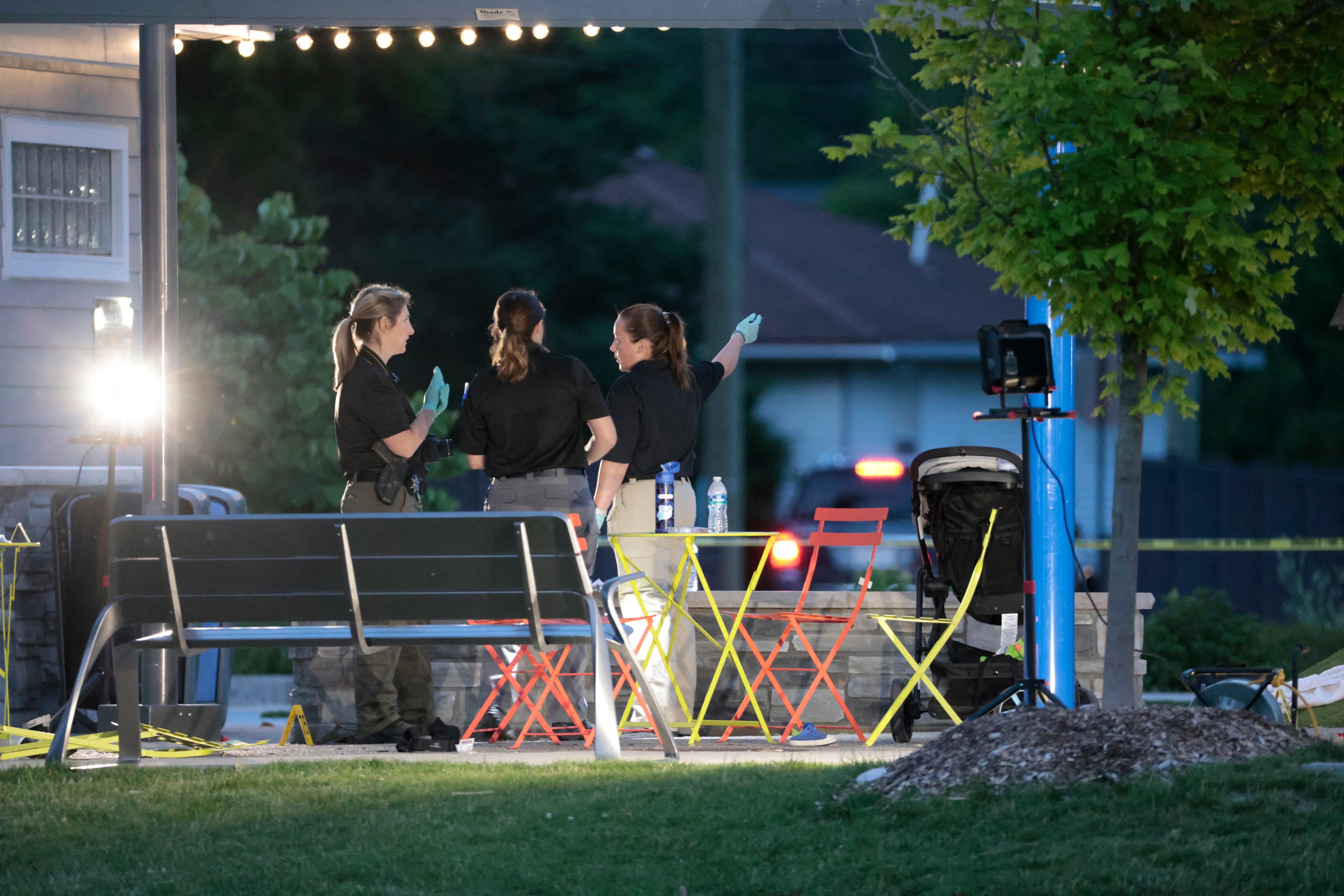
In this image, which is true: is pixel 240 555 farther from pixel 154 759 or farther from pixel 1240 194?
pixel 1240 194

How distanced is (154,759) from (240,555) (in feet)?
3.23

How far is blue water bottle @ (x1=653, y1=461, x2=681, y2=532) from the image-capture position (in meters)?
7.16

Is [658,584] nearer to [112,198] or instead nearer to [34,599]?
[34,599]

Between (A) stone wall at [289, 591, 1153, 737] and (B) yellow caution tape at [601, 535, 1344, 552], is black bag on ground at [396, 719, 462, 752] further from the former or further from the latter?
(B) yellow caution tape at [601, 535, 1344, 552]

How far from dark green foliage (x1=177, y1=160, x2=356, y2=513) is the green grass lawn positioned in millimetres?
10012

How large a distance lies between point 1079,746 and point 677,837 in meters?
1.26

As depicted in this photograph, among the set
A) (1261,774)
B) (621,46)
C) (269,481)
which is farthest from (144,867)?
(621,46)

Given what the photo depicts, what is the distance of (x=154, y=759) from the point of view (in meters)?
6.21

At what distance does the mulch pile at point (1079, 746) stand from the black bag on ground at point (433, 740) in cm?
207

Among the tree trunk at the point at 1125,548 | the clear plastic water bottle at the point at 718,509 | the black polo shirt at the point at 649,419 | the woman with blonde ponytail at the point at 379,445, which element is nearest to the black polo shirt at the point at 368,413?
the woman with blonde ponytail at the point at 379,445

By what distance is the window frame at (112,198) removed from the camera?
10.3 metres

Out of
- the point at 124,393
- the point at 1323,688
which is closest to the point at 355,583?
the point at 124,393

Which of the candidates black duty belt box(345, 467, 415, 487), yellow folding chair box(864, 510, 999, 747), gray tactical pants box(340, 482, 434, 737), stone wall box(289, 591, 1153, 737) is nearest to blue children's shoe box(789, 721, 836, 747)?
yellow folding chair box(864, 510, 999, 747)

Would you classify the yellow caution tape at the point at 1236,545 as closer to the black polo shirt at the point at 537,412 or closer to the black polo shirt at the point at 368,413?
the black polo shirt at the point at 537,412
